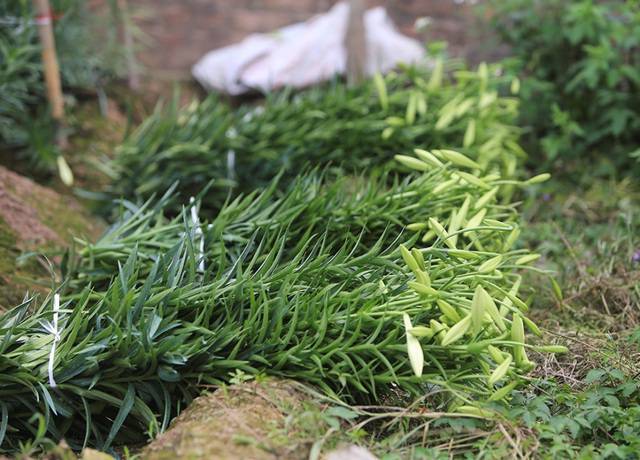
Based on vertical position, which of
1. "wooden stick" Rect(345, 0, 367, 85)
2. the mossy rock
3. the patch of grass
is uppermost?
"wooden stick" Rect(345, 0, 367, 85)

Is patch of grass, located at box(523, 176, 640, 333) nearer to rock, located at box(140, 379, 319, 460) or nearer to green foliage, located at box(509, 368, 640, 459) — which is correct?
green foliage, located at box(509, 368, 640, 459)

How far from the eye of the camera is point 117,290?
182cm

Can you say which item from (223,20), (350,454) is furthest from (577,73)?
(350,454)

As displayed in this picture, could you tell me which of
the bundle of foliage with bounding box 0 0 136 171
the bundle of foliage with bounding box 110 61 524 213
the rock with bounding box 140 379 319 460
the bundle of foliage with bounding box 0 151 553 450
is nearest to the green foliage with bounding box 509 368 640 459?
the bundle of foliage with bounding box 0 151 553 450

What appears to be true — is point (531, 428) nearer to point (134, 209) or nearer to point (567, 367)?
point (567, 367)

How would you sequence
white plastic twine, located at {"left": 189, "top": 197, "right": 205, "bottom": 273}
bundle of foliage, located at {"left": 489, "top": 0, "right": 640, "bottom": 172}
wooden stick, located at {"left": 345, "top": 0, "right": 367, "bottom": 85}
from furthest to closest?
wooden stick, located at {"left": 345, "top": 0, "right": 367, "bottom": 85} < bundle of foliage, located at {"left": 489, "top": 0, "right": 640, "bottom": 172} < white plastic twine, located at {"left": 189, "top": 197, "right": 205, "bottom": 273}

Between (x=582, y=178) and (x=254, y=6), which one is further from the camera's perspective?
(x=254, y=6)

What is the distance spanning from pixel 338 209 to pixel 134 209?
71 cm

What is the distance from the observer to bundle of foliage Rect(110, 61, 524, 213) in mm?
3152

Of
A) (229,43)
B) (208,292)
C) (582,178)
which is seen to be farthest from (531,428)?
(229,43)

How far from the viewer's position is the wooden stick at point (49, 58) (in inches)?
127

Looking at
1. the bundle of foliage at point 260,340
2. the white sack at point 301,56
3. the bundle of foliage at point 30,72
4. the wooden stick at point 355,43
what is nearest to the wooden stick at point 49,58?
the bundle of foliage at point 30,72

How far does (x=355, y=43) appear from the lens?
4.06m

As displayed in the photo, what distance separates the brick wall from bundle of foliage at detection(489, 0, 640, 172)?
113 centimetres
